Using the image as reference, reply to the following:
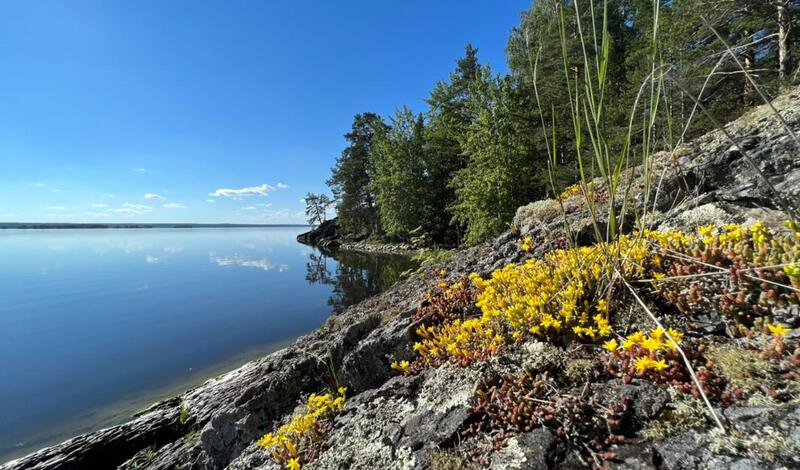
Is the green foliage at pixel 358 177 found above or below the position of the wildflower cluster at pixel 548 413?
above

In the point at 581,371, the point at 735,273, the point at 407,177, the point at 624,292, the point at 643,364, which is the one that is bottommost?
the point at 581,371

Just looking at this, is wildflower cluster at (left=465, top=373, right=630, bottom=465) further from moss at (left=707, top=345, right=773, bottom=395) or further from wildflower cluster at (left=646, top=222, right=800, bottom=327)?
wildflower cluster at (left=646, top=222, right=800, bottom=327)

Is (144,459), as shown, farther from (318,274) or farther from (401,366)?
(318,274)

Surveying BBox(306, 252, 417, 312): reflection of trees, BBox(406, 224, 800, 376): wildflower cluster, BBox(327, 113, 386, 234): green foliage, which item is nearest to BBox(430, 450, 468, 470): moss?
BBox(406, 224, 800, 376): wildflower cluster

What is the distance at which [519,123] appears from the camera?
17.3m

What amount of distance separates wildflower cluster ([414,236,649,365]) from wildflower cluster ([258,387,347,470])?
109 centimetres

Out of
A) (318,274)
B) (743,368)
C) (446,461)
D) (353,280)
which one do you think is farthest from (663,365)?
(318,274)

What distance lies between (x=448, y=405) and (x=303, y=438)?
150 centimetres

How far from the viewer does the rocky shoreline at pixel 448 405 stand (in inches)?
57.3

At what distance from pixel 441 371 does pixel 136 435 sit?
6.02m

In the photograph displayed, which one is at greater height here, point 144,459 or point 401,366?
point 401,366

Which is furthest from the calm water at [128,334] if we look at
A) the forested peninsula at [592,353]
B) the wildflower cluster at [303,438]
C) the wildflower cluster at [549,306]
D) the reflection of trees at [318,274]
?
the wildflower cluster at [549,306]

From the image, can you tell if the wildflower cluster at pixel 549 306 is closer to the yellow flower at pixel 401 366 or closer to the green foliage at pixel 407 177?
the yellow flower at pixel 401 366

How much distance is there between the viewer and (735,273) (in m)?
1.97
